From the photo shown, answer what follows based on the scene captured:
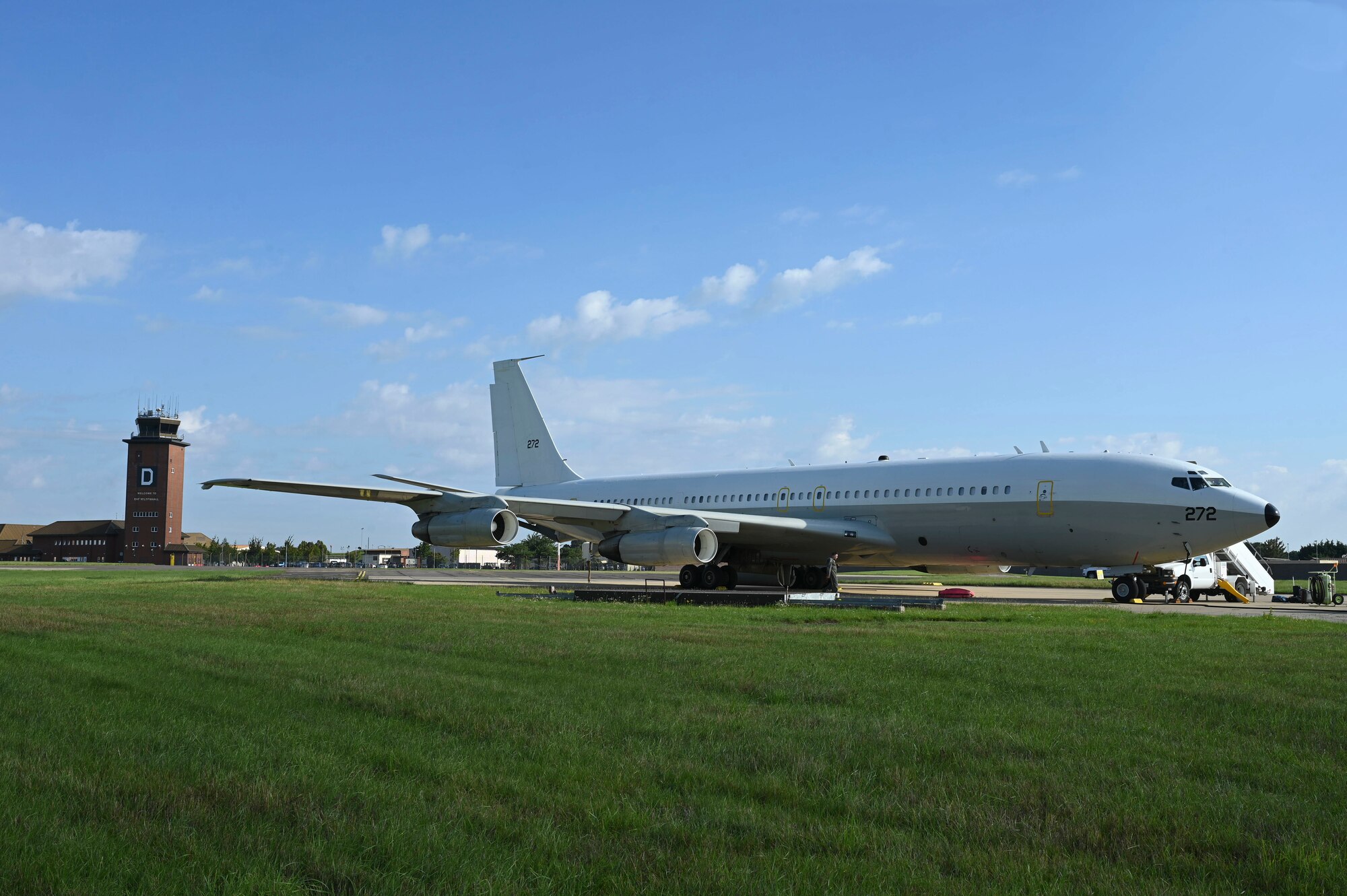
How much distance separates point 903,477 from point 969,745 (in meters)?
22.8

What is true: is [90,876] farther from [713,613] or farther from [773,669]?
[713,613]

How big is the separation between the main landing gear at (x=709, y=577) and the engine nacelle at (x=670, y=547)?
3502 millimetres

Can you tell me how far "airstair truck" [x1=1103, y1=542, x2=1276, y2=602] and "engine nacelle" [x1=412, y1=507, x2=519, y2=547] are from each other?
16750mm

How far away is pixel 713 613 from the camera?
18.0 metres

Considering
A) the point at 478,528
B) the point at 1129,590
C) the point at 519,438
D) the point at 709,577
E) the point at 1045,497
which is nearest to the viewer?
the point at 1045,497

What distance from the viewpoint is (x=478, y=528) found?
2592cm

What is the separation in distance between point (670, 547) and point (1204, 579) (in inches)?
671

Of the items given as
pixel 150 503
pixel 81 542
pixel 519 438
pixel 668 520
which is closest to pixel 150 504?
pixel 150 503

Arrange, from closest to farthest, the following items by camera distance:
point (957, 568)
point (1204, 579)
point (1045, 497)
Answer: point (1045, 497), point (957, 568), point (1204, 579)

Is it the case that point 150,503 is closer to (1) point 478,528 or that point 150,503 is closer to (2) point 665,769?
(1) point 478,528

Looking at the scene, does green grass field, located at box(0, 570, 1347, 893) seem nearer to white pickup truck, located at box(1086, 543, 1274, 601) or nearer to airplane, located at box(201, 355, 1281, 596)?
airplane, located at box(201, 355, 1281, 596)

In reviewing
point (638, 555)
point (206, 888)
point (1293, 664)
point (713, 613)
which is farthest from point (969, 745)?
point (638, 555)

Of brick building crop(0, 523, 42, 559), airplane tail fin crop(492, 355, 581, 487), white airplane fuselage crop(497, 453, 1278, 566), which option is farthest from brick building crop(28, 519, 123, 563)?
white airplane fuselage crop(497, 453, 1278, 566)

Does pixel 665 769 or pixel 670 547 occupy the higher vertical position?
pixel 670 547
